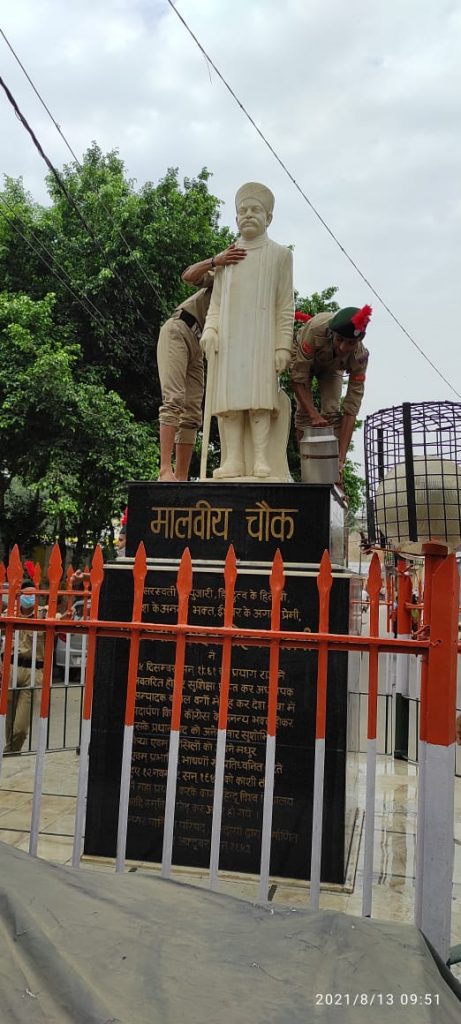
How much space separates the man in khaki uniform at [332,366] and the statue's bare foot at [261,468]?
0.71 meters

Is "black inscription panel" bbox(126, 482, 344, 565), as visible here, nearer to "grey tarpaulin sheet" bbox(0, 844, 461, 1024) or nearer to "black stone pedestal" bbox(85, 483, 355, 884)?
"black stone pedestal" bbox(85, 483, 355, 884)

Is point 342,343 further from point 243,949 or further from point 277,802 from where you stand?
point 243,949

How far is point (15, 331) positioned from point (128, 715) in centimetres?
1162

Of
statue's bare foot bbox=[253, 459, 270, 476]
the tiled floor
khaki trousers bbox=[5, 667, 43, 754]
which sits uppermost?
statue's bare foot bbox=[253, 459, 270, 476]

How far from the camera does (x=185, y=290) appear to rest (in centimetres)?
1509

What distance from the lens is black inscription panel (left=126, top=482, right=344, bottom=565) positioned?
13.0ft

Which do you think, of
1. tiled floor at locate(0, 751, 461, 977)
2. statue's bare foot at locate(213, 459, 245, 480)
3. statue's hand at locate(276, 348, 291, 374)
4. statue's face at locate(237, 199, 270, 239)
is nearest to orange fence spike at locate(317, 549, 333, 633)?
tiled floor at locate(0, 751, 461, 977)

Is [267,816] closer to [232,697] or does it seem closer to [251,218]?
[232,697]

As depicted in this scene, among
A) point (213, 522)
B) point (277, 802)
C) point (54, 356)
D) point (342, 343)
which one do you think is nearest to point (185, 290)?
point (54, 356)

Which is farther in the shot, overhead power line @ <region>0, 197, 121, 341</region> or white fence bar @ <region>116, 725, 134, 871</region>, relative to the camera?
overhead power line @ <region>0, 197, 121, 341</region>

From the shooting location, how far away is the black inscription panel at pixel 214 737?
3.57 m

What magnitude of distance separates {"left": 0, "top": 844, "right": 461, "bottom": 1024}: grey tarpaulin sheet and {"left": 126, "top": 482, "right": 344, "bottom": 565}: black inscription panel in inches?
97.5

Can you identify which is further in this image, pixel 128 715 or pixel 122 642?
pixel 122 642

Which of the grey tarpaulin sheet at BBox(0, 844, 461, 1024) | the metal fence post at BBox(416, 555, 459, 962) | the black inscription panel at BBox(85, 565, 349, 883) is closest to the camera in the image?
the grey tarpaulin sheet at BBox(0, 844, 461, 1024)
